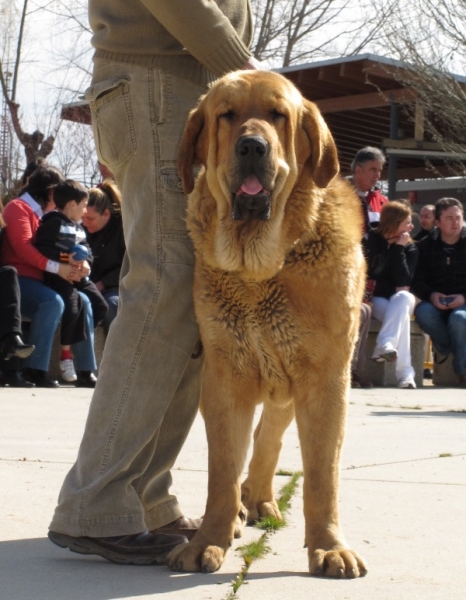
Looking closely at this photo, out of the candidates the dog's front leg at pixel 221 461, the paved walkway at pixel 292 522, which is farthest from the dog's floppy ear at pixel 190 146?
the paved walkway at pixel 292 522

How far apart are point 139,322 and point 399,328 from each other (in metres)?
6.49

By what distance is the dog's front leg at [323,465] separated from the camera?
3.01 meters

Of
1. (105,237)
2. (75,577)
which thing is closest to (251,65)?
(75,577)

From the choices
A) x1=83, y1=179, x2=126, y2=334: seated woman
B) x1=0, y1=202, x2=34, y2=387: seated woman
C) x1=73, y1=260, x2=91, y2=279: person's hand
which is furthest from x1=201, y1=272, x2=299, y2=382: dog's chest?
x1=83, y1=179, x2=126, y2=334: seated woman

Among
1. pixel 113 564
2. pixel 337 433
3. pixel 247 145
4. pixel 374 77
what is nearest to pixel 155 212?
pixel 247 145

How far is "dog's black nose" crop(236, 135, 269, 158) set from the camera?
3160mm

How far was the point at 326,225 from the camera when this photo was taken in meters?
3.36

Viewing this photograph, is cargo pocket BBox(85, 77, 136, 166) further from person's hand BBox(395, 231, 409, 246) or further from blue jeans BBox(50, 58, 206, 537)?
person's hand BBox(395, 231, 409, 246)

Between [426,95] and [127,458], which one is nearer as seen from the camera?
[127,458]

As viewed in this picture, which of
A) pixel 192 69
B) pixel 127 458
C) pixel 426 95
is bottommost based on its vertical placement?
pixel 127 458

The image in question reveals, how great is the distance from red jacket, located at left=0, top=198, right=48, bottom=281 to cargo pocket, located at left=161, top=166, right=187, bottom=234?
4850 millimetres

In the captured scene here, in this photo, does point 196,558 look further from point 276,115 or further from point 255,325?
point 276,115

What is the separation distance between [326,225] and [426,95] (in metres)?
12.3

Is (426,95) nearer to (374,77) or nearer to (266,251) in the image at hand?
(374,77)
